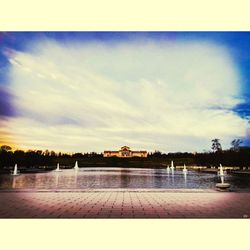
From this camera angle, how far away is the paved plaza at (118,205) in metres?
4.58

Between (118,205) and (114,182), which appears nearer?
(118,205)

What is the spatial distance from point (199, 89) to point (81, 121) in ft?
12.6

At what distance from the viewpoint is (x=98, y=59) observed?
729cm

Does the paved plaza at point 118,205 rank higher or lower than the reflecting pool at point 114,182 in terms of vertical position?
lower

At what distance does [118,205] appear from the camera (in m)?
5.23

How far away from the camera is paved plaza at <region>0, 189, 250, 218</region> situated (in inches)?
180

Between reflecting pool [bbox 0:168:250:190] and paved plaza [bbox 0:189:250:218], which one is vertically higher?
reflecting pool [bbox 0:168:250:190]

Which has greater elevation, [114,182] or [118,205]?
[114,182]

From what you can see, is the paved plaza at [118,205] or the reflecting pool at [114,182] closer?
the paved plaza at [118,205]
